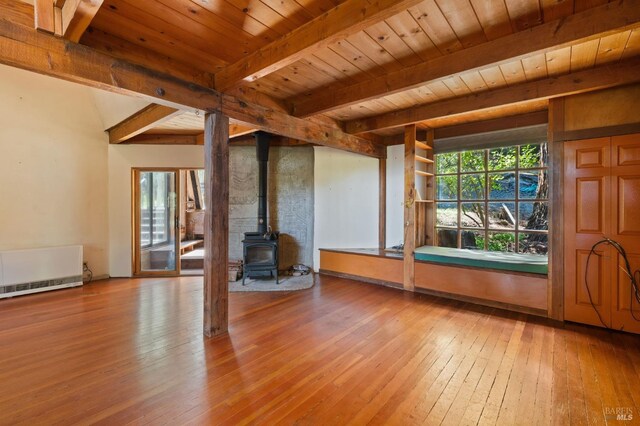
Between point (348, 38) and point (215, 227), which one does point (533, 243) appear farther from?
point (215, 227)

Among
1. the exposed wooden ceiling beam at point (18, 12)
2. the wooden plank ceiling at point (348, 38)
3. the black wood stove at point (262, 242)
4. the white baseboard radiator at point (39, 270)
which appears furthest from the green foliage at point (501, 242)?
the white baseboard radiator at point (39, 270)

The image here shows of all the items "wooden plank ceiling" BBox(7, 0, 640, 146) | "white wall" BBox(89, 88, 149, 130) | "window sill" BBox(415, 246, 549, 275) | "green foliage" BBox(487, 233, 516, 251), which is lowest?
"window sill" BBox(415, 246, 549, 275)

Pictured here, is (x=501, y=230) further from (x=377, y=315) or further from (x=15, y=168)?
(x=15, y=168)

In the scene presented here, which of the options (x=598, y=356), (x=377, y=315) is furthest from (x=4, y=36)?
(x=598, y=356)

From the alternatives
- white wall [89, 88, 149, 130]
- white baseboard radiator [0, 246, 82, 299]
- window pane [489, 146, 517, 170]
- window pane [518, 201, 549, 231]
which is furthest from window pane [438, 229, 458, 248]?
white baseboard radiator [0, 246, 82, 299]

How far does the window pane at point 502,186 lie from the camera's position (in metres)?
3.99

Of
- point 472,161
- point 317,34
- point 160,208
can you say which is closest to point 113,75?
point 317,34

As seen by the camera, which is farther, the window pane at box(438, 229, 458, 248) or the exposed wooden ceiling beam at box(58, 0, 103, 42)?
the window pane at box(438, 229, 458, 248)

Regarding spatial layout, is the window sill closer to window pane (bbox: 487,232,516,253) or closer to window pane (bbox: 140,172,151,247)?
window pane (bbox: 487,232,516,253)

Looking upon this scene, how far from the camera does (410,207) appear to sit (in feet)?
13.7

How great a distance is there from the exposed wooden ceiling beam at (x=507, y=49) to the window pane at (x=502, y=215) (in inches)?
100

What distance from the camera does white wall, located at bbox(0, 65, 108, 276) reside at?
387cm

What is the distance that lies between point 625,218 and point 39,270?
286 inches

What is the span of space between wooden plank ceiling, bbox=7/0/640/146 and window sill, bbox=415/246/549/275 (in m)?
2.00
